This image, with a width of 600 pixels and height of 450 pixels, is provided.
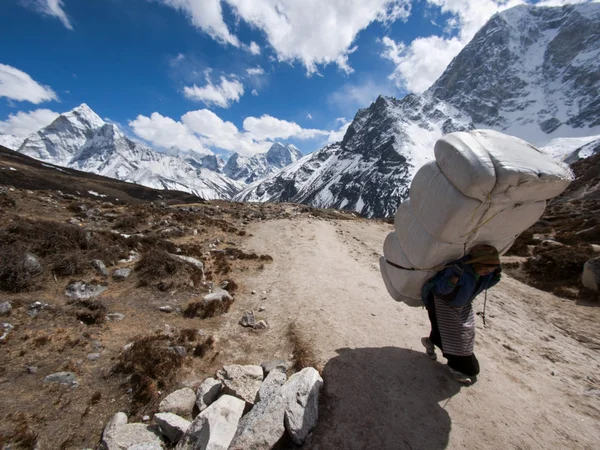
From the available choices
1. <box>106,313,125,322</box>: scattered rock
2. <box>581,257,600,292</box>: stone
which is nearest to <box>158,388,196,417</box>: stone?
<box>106,313,125,322</box>: scattered rock

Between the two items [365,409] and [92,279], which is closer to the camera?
[365,409]

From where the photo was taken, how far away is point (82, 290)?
9016mm

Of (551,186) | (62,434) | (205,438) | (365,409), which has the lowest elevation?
(62,434)

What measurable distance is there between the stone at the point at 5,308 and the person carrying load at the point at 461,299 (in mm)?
10510

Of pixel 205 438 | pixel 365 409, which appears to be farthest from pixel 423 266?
pixel 205 438

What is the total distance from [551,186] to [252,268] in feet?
40.3

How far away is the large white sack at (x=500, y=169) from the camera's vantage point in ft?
14.0

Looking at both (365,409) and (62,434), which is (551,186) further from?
(62,434)

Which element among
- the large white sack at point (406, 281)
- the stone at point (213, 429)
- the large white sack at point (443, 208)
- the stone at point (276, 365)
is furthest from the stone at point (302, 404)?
the large white sack at point (443, 208)

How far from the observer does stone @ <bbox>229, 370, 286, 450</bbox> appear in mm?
4176

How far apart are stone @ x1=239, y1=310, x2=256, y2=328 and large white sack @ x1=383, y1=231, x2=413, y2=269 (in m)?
4.80

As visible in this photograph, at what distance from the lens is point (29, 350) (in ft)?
20.7

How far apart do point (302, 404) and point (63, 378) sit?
513 centimetres

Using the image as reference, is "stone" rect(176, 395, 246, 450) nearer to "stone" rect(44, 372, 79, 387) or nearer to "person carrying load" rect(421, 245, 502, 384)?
"stone" rect(44, 372, 79, 387)
